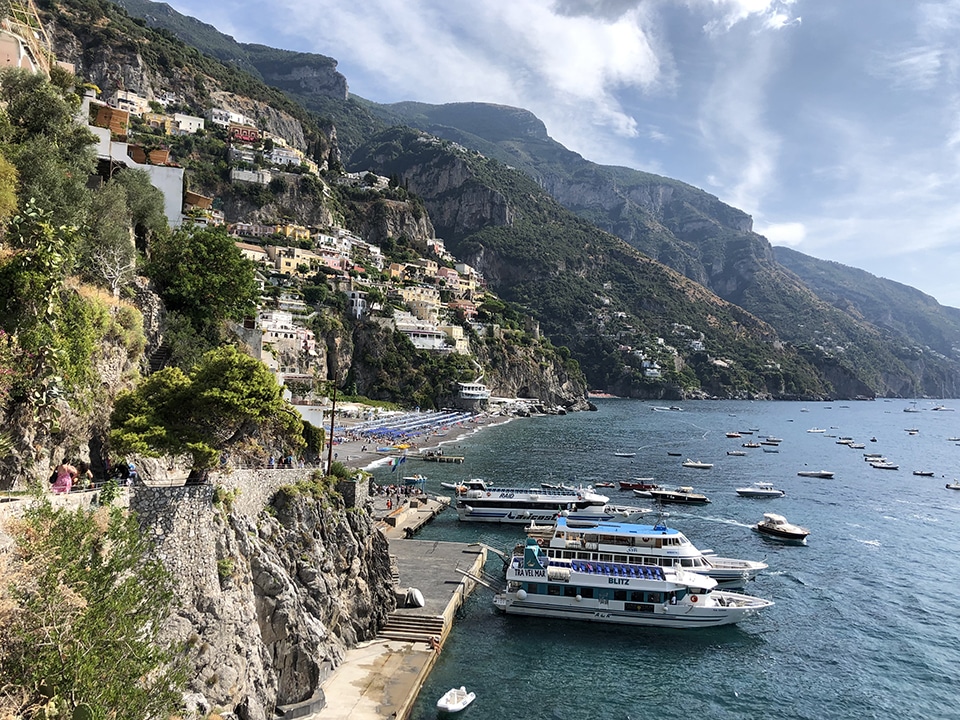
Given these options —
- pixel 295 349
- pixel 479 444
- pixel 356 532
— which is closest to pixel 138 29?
pixel 295 349

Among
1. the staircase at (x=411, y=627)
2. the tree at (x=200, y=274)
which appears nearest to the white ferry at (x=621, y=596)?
the staircase at (x=411, y=627)

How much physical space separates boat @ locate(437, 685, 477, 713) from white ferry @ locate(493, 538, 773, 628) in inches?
396

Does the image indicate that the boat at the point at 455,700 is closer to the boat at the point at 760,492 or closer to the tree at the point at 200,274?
the tree at the point at 200,274

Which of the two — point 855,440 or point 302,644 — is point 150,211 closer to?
point 302,644

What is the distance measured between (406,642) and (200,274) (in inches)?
882

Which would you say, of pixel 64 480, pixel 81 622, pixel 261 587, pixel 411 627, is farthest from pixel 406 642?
pixel 81 622

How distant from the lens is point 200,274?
3375 centimetres

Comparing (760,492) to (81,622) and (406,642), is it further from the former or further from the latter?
(81,622)

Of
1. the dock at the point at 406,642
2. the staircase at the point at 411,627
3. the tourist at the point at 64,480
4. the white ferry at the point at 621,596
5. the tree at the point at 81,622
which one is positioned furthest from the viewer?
the white ferry at the point at 621,596

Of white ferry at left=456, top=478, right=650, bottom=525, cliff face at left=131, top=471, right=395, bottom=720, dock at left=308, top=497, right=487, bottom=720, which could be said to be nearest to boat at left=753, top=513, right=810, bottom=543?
white ferry at left=456, top=478, right=650, bottom=525

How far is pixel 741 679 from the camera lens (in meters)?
26.9

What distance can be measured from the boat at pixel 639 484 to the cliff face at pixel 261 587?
4190cm

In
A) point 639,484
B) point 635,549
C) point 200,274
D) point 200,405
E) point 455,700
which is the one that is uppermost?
point 200,274

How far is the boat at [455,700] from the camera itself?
22.1 meters
